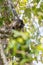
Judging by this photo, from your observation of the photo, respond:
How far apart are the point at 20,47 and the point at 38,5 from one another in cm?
77

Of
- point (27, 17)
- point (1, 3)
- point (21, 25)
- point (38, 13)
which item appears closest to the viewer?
point (21, 25)

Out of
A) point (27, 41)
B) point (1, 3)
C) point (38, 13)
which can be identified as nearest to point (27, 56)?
point (27, 41)

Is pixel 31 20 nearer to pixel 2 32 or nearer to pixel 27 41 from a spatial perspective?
pixel 2 32

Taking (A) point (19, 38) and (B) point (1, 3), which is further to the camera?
(B) point (1, 3)

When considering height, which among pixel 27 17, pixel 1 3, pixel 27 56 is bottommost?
pixel 27 56

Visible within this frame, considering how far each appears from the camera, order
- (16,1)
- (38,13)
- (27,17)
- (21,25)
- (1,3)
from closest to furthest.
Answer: (21,25) < (38,13) < (1,3) < (27,17) < (16,1)

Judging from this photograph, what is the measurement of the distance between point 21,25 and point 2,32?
0.17 m

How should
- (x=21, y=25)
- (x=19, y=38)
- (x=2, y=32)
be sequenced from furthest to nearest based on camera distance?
(x=21, y=25) → (x=2, y=32) → (x=19, y=38)

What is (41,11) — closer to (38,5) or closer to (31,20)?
(38,5)

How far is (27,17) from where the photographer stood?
1.47m

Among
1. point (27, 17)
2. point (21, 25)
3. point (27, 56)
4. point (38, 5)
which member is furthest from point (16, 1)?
point (27, 56)

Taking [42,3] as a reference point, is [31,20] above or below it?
below

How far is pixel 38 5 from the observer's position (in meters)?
1.29

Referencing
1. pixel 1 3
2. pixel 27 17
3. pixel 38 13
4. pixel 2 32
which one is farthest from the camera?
pixel 27 17
